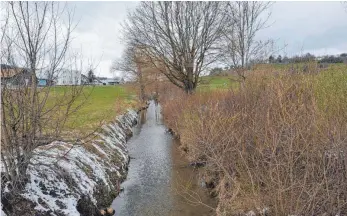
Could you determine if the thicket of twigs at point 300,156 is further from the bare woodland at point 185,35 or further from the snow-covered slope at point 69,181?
the bare woodland at point 185,35

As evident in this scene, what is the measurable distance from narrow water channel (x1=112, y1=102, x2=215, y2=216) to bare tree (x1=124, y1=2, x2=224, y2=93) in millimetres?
8241

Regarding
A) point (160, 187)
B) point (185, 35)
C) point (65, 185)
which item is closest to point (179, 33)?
point (185, 35)

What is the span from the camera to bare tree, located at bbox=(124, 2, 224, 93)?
21156 mm

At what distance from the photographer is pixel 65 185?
677cm

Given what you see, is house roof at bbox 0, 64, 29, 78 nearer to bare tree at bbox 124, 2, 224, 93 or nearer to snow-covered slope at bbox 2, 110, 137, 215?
snow-covered slope at bbox 2, 110, 137, 215

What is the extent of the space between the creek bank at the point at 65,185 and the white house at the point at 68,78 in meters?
1.37

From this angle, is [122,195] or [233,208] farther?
[122,195]

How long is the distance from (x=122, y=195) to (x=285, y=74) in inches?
208

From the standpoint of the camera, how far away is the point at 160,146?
1564cm

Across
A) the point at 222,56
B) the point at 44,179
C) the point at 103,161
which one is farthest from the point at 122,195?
the point at 222,56

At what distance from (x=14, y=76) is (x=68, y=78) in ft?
3.23

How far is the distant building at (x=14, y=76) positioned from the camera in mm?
5645

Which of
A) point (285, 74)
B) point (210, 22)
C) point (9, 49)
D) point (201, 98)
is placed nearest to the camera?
point (9, 49)

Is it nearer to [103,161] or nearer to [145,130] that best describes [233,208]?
[103,161]
